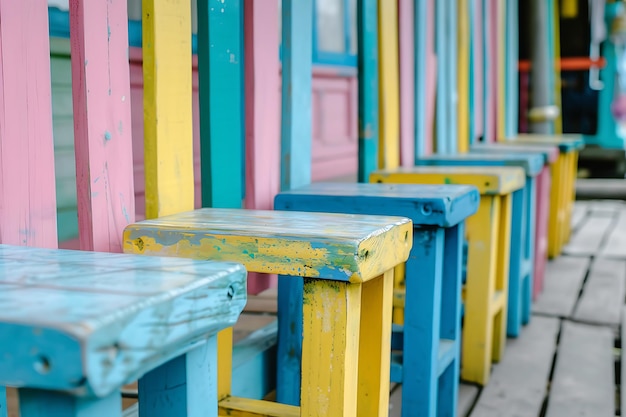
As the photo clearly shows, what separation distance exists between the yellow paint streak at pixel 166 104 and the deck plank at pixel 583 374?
1247 millimetres

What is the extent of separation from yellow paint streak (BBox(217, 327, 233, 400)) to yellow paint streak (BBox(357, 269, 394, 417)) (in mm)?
302

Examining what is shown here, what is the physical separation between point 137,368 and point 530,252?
2534mm

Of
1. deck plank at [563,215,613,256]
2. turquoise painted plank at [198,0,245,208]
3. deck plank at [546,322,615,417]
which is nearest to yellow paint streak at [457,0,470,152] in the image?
deck plank at [546,322,615,417]

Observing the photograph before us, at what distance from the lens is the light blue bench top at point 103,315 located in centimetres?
62

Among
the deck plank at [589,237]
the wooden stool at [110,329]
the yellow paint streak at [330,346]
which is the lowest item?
the deck plank at [589,237]

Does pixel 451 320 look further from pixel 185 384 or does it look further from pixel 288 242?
pixel 185 384

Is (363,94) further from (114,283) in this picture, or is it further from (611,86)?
(611,86)

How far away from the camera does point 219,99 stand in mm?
1497

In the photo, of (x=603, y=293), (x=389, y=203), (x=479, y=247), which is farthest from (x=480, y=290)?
(x=603, y=293)

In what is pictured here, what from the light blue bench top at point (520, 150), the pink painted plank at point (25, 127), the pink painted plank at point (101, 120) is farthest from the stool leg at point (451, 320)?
the light blue bench top at point (520, 150)

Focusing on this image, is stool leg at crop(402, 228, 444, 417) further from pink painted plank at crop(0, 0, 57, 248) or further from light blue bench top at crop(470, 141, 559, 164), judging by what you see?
light blue bench top at crop(470, 141, 559, 164)

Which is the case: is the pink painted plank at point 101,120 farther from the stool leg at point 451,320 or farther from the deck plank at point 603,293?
the deck plank at point 603,293

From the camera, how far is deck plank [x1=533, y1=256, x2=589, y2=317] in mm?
3107

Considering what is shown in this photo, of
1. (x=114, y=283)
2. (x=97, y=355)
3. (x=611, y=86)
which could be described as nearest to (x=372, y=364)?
(x=114, y=283)
